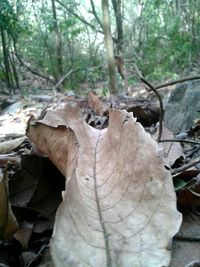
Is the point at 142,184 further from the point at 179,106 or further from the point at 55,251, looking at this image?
the point at 179,106

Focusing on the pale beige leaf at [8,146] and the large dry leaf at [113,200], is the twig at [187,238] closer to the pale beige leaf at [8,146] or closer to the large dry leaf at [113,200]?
the large dry leaf at [113,200]

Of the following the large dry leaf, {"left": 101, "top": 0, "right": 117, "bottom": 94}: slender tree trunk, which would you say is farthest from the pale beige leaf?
{"left": 101, "top": 0, "right": 117, "bottom": 94}: slender tree trunk

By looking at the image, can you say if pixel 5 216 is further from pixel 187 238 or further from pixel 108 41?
pixel 108 41

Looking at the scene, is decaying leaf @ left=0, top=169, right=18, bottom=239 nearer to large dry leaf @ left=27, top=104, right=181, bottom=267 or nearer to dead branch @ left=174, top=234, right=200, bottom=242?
large dry leaf @ left=27, top=104, right=181, bottom=267

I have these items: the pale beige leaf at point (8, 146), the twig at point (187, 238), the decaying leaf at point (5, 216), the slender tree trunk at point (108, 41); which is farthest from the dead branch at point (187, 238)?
the slender tree trunk at point (108, 41)

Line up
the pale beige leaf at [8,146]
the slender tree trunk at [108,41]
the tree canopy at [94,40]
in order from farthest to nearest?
the tree canopy at [94,40] < the slender tree trunk at [108,41] < the pale beige leaf at [8,146]

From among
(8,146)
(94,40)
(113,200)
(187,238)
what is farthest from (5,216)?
(94,40)
